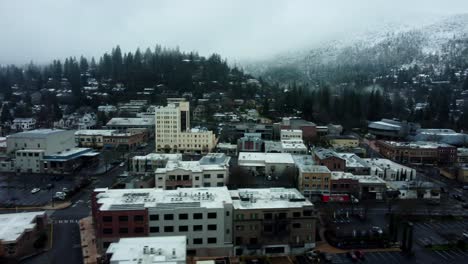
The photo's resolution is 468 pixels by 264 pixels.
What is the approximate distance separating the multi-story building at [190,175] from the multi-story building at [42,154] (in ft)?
33.0

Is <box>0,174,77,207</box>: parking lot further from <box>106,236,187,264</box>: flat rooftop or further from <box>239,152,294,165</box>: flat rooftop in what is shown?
<box>239,152,294,165</box>: flat rooftop

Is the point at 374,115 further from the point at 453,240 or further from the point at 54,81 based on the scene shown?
the point at 54,81

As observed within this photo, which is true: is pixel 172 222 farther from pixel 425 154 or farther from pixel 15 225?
pixel 425 154

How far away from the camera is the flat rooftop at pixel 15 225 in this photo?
13.1m

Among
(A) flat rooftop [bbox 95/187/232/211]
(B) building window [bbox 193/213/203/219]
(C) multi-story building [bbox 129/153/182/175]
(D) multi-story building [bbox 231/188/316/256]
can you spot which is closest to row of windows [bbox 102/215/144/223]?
(A) flat rooftop [bbox 95/187/232/211]

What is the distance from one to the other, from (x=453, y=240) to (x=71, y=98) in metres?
58.7

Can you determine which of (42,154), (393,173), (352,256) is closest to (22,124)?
(42,154)

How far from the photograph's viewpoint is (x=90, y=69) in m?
83.1

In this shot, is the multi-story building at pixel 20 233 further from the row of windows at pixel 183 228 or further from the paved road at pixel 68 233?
the row of windows at pixel 183 228

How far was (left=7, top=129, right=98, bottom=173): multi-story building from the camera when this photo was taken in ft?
84.3

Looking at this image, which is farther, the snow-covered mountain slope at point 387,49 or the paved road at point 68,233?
the snow-covered mountain slope at point 387,49

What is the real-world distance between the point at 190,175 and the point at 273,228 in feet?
24.3

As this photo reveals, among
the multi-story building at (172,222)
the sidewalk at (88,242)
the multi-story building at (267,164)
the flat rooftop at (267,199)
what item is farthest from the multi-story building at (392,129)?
the sidewalk at (88,242)

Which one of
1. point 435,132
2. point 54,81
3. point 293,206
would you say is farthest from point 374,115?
point 54,81
